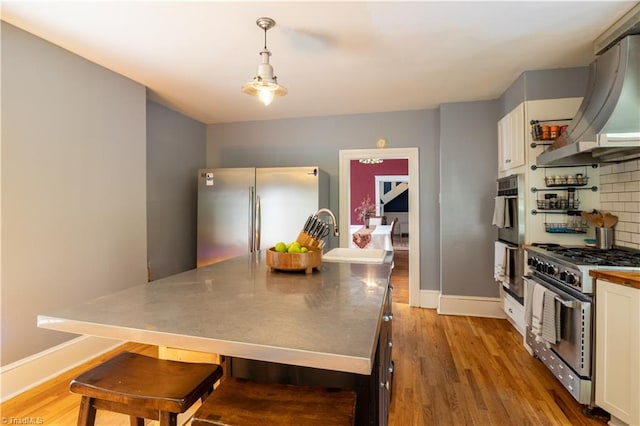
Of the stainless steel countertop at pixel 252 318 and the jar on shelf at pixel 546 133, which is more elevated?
the jar on shelf at pixel 546 133

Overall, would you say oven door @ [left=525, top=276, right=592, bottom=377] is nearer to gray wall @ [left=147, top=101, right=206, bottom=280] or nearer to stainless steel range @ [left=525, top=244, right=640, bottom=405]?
stainless steel range @ [left=525, top=244, right=640, bottom=405]

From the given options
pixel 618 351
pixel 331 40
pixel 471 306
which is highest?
pixel 331 40

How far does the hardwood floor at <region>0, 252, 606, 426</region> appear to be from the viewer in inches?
72.9

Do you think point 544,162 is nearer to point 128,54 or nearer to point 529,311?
point 529,311

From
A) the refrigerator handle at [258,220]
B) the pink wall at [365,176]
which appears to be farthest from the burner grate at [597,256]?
the pink wall at [365,176]

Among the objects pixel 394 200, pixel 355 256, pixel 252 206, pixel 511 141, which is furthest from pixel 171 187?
pixel 394 200

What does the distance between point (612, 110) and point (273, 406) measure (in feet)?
8.24

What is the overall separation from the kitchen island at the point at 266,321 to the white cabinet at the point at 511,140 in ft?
7.08

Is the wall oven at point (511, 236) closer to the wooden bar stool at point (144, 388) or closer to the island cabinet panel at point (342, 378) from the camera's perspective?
the island cabinet panel at point (342, 378)

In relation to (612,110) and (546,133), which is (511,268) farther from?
(612,110)

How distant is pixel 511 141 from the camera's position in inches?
119

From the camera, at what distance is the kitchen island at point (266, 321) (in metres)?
0.77

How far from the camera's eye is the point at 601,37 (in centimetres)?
221

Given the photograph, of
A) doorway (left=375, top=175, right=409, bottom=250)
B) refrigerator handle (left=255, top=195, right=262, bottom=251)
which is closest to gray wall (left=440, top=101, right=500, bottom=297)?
refrigerator handle (left=255, top=195, right=262, bottom=251)
